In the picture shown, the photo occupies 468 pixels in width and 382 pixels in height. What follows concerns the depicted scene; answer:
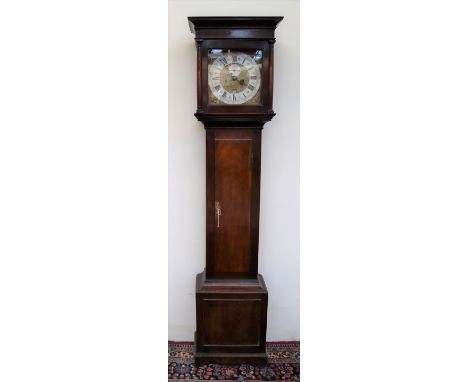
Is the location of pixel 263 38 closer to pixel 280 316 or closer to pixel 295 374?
pixel 280 316

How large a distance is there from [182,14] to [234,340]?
6.57 ft

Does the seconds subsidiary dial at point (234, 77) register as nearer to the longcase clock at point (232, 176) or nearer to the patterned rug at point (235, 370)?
the longcase clock at point (232, 176)

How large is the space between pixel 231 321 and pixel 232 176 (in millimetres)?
851

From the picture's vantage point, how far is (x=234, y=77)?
172cm

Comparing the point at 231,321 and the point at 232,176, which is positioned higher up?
the point at 232,176

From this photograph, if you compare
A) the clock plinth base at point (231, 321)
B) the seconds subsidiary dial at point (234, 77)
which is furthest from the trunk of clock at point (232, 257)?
the seconds subsidiary dial at point (234, 77)

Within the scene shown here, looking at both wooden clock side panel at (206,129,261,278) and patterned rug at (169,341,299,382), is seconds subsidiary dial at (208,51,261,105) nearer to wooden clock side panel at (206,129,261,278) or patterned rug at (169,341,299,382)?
wooden clock side panel at (206,129,261,278)

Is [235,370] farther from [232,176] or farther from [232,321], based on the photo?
[232,176]

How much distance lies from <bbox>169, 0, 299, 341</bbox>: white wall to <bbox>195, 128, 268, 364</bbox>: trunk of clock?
8.9 inches

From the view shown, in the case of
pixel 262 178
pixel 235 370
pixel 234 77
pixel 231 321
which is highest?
pixel 234 77

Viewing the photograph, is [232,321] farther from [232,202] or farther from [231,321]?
[232,202]

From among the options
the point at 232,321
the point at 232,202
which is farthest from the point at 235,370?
the point at 232,202

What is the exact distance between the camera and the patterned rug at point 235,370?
177cm

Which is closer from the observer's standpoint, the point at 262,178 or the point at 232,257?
the point at 232,257
